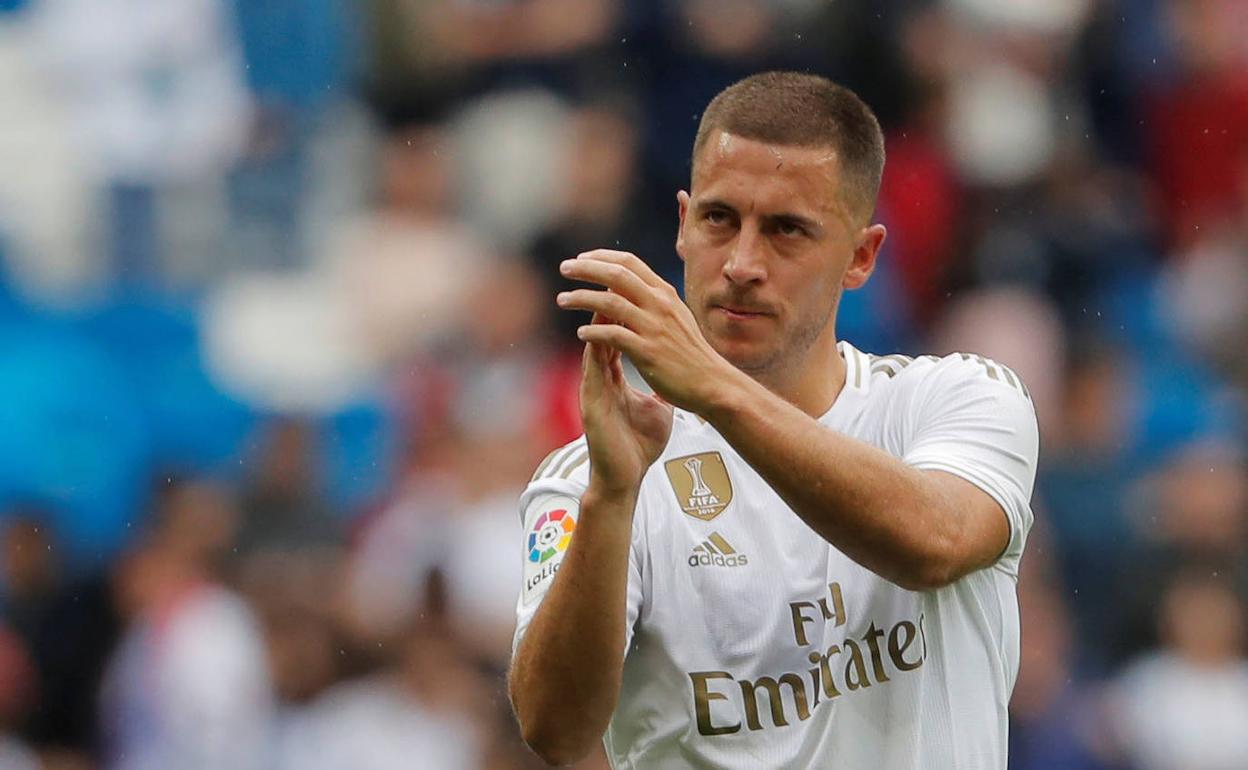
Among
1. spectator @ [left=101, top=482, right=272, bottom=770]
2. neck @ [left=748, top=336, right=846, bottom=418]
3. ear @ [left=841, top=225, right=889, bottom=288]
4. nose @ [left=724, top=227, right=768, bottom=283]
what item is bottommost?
spectator @ [left=101, top=482, right=272, bottom=770]

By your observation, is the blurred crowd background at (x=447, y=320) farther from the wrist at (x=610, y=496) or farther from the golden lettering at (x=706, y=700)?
the wrist at (x=610, y=496)

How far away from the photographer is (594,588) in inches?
132

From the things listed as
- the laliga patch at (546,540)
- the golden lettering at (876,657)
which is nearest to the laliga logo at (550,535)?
the laliga patch at (546,540)

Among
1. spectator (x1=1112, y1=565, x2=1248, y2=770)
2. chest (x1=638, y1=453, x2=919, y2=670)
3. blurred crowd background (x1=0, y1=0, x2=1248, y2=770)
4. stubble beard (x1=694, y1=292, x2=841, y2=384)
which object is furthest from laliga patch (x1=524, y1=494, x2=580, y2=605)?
spectator (x1=1112, y1=565, x2=1248, y2=770)

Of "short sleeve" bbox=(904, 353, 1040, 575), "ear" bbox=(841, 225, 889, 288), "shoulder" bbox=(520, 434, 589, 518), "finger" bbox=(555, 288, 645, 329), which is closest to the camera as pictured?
"finger" bbox=(555, 288, 645, 329)

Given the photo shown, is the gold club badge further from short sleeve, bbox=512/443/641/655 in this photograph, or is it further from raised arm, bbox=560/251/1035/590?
raised arm, bbox=560/251/1035/590

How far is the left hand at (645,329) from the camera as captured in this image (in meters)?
3.08

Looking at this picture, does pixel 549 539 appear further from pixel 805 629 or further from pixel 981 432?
pixel 981 432

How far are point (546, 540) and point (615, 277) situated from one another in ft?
2.44

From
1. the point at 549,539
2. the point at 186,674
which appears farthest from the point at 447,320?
the point at 549,539

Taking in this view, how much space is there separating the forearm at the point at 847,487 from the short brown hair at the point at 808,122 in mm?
717

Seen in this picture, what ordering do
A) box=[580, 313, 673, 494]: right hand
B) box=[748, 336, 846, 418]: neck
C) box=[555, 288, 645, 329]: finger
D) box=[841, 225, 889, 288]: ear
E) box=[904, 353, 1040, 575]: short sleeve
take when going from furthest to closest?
1. box=[841, 225, 889, 288]: ear
2. box=[748, 336, 846, 418]: neck
3. box=[904, 353, 1040, 575]: short sleeve
4. box=[580, 313, 673, 494]: right hand
5. box=[555, 288, 645, 329]: finger

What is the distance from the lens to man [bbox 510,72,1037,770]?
132 inches

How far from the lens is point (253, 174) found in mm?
9711
